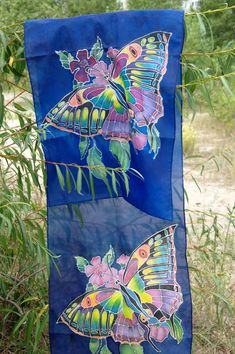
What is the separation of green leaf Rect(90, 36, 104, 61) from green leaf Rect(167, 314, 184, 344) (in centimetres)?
81

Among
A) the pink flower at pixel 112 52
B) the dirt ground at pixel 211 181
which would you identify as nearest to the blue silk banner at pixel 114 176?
the pink flower at pixel 112 52

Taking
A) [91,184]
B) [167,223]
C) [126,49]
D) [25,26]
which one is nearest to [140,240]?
[167,223]

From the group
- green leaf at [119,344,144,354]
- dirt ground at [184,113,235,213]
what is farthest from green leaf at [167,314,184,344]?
dirt ground at [184,113,235,213]

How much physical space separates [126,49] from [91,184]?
40cm

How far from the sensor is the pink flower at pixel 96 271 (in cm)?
206

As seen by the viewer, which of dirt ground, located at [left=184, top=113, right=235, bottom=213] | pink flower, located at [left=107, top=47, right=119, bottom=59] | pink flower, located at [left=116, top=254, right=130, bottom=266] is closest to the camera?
pink flower, located at [left=107, top=47, right=119, bottom=59]

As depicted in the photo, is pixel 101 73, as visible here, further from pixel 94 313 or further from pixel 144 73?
pixel 94 313

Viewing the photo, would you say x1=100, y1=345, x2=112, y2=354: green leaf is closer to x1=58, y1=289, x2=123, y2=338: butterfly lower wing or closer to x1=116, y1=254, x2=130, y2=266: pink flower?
x1=58, y1=289, x2=123, y2=338: butterfly lower wing

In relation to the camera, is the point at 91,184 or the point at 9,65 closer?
the point at 91,184

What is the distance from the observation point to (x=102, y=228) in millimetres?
2045

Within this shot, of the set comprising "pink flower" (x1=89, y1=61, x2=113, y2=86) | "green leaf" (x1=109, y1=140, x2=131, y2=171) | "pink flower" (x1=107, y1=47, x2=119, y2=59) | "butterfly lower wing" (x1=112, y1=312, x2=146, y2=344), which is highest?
"pink flower" (x1=107, y1=47, x2=119, y2=59)

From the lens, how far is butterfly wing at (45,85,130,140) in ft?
6.43

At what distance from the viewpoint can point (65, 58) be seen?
1956 mm

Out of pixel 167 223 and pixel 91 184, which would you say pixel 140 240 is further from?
pixel 91 184
